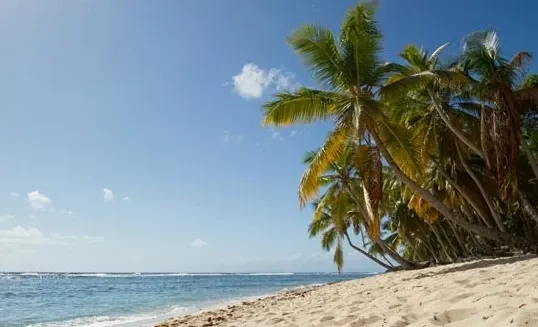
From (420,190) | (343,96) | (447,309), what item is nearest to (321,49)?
(343,96)

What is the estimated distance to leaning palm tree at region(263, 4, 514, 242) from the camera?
11.9 metres

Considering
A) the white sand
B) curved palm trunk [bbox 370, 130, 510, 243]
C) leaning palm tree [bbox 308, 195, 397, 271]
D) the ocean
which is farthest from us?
leaning palm tree [bbox 308, 195, 397, 271]

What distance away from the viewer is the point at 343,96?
40.6 feet

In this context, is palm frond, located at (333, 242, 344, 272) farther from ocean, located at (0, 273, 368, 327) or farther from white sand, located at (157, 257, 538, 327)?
white sand, located at (157, 257, 538, 327)

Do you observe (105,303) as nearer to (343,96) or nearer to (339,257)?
(339,257)

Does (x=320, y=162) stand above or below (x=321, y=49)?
below

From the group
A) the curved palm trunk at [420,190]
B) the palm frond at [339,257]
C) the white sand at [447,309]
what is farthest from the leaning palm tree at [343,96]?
the palm frond at [339,257]

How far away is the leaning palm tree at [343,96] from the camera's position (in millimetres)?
11852

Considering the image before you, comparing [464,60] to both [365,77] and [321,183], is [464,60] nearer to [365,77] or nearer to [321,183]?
[365,77]

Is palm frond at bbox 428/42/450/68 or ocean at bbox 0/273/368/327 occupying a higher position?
palm frond at bbox 428/42/450/68

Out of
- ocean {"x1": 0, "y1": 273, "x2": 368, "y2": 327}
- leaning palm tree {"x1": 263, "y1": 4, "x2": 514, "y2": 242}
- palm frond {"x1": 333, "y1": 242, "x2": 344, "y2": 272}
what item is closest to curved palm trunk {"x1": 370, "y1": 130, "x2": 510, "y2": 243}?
leaning palm tree {"x1": 263, "y1": 4, "x2": 514, "y2": 242}

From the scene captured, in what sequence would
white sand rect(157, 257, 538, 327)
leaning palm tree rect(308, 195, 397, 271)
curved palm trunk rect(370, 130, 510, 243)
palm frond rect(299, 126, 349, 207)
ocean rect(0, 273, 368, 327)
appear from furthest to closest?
1. leaning palm tree rect(308, 195, 397, 271)
2. ocean rect(0, 273, 368, 327)
3. palm frond rect(299, 126, 349, 207)
4. curved palm trunk rect(370, 130, 510, 243)
5. white sand rect(157, 257, 538, 327)

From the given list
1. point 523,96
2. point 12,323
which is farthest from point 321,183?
point 12,323

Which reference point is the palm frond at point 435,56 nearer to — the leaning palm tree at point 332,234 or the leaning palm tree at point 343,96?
the leaning palm tree at point 343,96
